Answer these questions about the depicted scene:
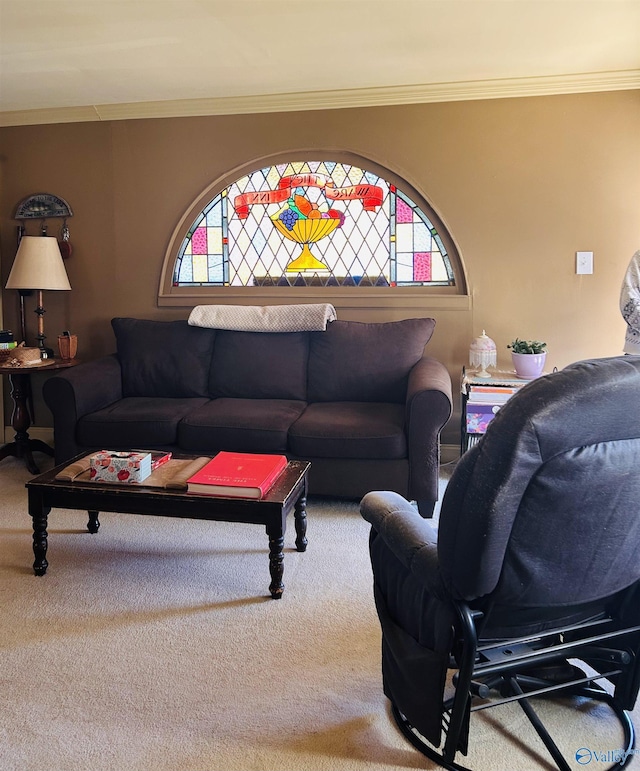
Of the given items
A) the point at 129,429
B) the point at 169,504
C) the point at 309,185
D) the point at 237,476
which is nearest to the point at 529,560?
the point at 237,476

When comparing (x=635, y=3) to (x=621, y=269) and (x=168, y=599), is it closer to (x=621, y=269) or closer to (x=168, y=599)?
(x=621, y=269)

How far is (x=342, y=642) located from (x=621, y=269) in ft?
9.12

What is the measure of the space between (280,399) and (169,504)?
137cm

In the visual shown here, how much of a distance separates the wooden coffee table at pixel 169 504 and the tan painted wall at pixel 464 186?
1918 millimetres

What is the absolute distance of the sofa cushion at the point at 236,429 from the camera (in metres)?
2.95

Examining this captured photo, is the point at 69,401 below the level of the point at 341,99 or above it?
below

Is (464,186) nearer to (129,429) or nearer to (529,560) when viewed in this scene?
(129,429)

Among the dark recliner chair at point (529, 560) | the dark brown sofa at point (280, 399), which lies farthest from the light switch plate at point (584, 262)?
the dark recliner chair at point (529, 560)

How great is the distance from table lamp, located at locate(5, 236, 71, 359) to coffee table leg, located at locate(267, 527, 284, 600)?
8.12 feet

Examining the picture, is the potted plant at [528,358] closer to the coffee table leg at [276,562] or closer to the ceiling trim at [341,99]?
→ the ceiling trim at [341,99]

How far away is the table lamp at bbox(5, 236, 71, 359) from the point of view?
3682mm

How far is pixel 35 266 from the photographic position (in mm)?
3695

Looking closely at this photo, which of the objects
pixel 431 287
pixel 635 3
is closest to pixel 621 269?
pixel 431 287

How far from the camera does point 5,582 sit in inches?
88.4
